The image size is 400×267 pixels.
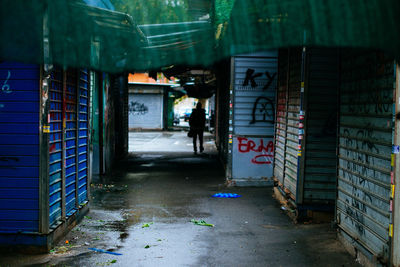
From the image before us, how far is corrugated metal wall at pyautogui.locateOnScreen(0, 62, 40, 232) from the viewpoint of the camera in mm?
5566

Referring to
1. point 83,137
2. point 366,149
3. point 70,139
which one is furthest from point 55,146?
point 366,149

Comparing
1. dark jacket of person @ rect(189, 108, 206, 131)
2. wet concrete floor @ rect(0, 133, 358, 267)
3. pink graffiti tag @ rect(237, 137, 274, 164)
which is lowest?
wet concrete floor @ rect(0, 133, 358, 267)

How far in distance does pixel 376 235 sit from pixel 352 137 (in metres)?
1.39

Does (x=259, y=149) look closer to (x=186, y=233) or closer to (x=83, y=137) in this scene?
(x=186, y=233)

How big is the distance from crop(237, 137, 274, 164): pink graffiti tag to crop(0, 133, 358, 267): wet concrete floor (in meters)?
0.78

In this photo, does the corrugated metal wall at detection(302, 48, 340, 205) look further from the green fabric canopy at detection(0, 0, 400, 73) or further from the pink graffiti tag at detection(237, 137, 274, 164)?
the pink graffiti tag at detection(237, 137, 274, 164)

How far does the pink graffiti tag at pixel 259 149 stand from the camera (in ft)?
36.5

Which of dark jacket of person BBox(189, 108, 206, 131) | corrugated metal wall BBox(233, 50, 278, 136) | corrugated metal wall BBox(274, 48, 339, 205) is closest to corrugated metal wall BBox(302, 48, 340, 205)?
corrugated metal wall BBox(274, 48, 339, 205)

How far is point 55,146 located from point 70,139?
798 millimetres

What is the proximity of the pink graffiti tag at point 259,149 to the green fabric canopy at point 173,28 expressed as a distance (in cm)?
315

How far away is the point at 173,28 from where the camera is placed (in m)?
7.76

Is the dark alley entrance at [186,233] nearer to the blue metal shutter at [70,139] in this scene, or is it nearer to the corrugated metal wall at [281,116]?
the blue metal shutter at [70,139]

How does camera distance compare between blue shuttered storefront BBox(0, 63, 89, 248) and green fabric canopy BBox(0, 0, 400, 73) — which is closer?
green fabric canopy BBox(0, 0, 400, 73)

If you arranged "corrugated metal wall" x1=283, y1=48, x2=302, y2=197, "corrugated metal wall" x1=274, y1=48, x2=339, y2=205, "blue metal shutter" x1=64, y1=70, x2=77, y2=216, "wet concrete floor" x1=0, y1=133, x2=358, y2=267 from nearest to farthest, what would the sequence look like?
"wet concrete floor" x1=0, y1=133, x2=358, y2=267, "blue metal shutter" x1=64, y1=70, x2=77, y2=216, "corrugated metal wall" x1=274, y1=48, x2=339, y2=205, "corrugated metal wall" x1=283, y1=48, x2=302, y2=197
